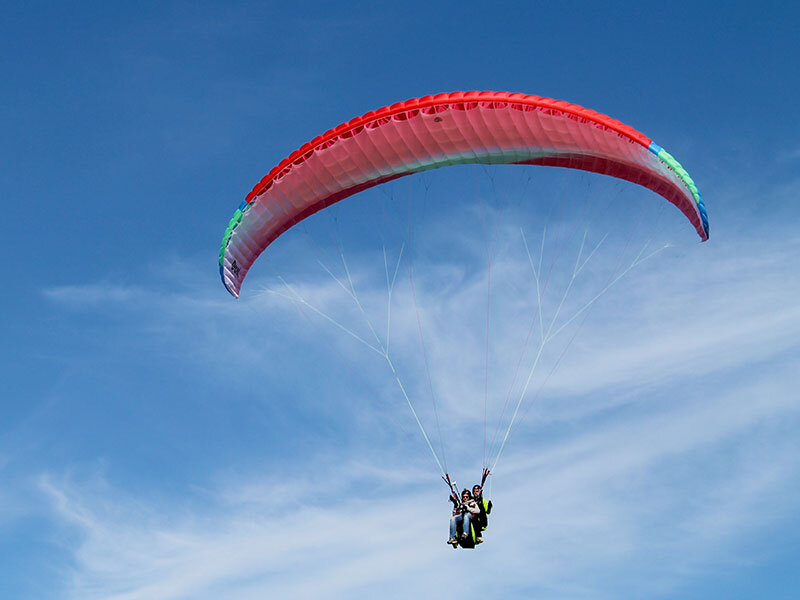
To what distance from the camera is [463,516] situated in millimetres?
21438

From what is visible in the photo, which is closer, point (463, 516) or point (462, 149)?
point (463, 516)

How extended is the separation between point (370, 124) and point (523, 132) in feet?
11.2

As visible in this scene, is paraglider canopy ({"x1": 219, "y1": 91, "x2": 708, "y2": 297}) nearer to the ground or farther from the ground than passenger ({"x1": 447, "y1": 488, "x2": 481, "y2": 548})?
farther from the ground

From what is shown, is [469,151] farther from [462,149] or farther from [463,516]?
[463,516]

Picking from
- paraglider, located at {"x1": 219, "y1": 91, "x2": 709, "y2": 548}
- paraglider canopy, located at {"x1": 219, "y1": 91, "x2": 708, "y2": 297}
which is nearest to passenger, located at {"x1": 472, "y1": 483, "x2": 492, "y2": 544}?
paraglider, located at {"x1": 219, "y1": 91, "x2": 709, "y2": 548}

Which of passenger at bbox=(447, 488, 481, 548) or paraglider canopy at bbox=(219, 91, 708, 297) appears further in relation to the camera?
passenger at bbox=(447, 488, 481, 548)

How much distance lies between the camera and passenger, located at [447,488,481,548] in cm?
2136

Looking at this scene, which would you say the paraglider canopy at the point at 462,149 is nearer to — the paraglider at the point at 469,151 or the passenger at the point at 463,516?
the paraglider at the point at 469,151

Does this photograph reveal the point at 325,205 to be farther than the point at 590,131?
Yes

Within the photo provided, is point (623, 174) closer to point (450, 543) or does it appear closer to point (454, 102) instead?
point (454, 102)

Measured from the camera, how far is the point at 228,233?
2395 centimetres

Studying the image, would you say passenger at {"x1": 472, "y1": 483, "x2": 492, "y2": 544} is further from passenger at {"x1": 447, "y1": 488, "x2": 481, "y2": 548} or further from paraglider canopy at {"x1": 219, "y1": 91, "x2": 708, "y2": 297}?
paraglider canopy at {"x1": 219, "y1": 91, "x2": 708, "y2": 297}

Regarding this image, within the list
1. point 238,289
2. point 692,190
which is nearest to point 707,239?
point 692,190

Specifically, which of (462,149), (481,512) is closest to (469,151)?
(462,149)
